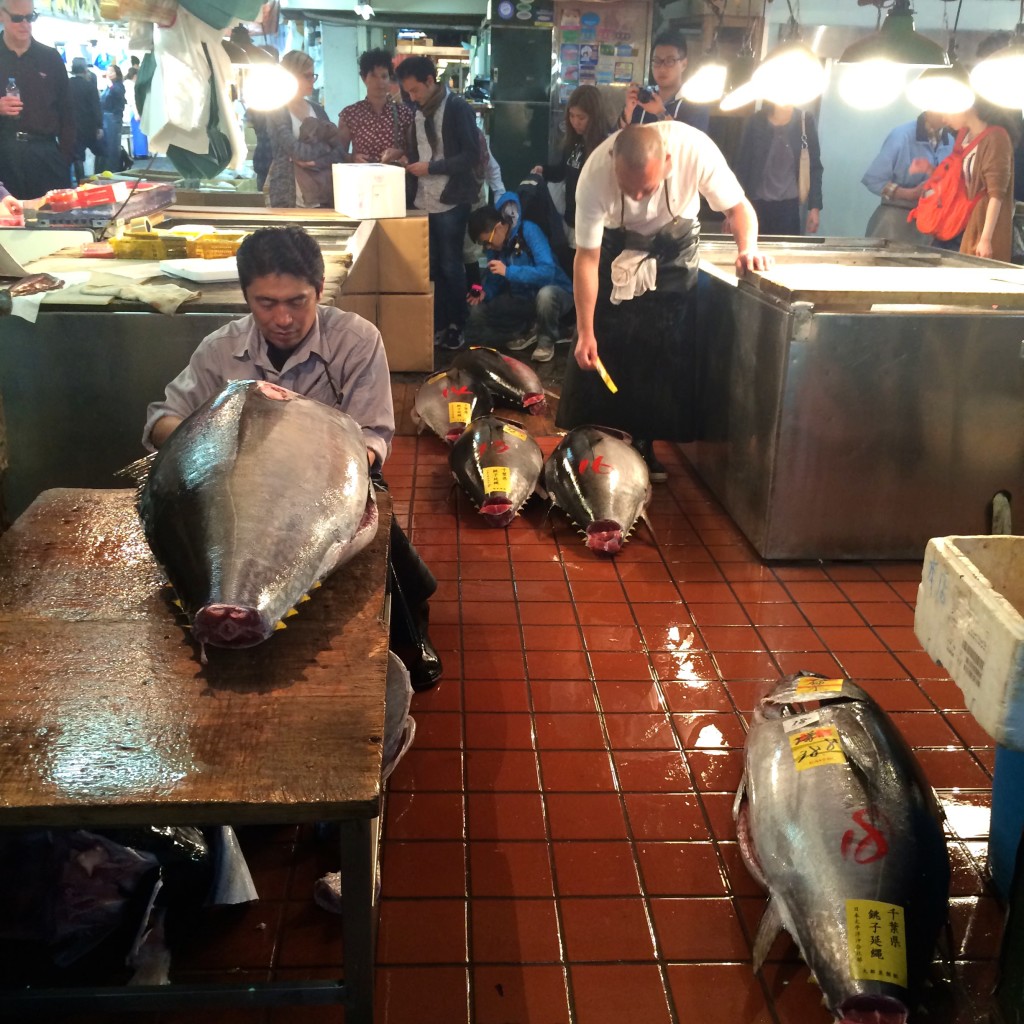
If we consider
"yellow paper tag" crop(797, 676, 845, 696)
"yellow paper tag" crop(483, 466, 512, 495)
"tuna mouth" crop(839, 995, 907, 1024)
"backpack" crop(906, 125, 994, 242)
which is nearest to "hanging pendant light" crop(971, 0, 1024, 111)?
"backpack" crop(906, 125, 994, 242)

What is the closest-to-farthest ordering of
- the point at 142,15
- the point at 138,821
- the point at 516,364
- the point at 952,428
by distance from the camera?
the point at 138,821, the point at 142,15, the point at 952,428, the point at 516,364

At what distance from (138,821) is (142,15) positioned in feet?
11.9

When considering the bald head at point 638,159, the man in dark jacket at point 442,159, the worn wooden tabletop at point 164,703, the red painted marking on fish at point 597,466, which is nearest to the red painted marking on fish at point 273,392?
the worn wooden tabletop at point 164,703

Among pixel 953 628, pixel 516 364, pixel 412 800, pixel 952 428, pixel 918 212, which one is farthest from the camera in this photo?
pixel 918 212

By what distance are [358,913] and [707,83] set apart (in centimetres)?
601

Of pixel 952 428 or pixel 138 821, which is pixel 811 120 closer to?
pixel 952 428

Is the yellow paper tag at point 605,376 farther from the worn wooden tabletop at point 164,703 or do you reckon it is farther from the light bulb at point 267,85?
the worn wooden tabletop at point 164,703

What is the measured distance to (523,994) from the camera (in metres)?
2.31

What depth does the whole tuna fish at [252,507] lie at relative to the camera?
1.87 metres

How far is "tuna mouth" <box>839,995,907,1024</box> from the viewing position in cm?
197

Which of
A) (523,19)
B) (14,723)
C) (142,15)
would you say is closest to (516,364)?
(142,15)

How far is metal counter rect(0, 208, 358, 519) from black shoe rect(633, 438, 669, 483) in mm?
2242

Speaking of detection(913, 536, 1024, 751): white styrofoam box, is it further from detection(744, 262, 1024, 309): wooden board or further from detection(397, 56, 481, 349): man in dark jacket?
detection(397, 56, 481, 349): man in dark jacket

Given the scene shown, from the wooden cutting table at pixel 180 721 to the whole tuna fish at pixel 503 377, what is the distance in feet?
13.6
